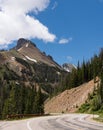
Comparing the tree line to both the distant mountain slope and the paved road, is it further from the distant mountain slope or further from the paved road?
the paved road

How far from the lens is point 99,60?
161 meters

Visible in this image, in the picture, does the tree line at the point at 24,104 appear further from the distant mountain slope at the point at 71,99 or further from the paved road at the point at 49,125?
the paved road at the point at 49,125

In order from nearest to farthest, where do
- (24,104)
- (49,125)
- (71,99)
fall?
(49,125)
(24,104)
(71,99)

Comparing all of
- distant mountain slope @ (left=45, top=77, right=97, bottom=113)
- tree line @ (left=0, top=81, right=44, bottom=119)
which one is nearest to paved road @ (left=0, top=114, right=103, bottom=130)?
tree line @ (left=0, top=81, right=44, bottom=119)

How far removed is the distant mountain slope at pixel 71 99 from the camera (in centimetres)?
13638

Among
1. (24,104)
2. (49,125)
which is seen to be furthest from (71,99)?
(49,125)

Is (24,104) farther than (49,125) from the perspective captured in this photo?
Yes

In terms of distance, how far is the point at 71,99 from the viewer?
14862 centimetres

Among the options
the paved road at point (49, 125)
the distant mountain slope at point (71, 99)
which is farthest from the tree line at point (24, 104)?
the paved road at point (49, 125)

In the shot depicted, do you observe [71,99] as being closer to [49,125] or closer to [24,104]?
[24,104]

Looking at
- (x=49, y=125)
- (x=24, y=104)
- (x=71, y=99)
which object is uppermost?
(x=71, y=99)

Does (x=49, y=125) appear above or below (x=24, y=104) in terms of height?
below

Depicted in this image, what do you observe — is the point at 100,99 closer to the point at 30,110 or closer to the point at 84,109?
the point at 84,109

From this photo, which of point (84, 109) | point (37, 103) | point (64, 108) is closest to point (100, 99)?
point (84, 109)
